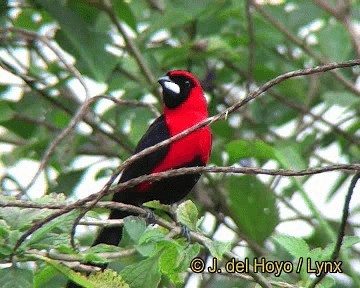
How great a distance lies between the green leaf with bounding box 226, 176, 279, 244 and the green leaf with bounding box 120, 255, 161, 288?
1.30 m

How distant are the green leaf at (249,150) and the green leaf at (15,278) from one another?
63.2 inches

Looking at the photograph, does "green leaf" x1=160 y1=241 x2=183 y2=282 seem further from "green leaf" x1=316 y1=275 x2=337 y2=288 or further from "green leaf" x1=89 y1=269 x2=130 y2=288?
"green leaf" x1=316 y1=275 x2=337 y2=288

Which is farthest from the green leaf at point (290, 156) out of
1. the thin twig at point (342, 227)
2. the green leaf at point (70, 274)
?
the green leaf at point (70, 274)

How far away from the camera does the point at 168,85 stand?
386cm

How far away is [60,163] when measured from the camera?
157 inches

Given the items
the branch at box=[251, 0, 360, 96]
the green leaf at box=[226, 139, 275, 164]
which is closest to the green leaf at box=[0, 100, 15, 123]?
the green leaf at box=[226, 139, 275, 164]

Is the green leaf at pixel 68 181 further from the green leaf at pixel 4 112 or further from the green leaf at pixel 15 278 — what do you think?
the green leaf at pixel 15 278

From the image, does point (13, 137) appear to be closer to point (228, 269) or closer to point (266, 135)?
point (266, 135)

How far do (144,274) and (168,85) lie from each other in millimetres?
1618

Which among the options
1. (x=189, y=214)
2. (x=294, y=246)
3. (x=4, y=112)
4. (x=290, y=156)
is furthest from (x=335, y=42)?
(x=189, y=214)

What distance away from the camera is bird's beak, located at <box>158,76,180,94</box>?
3.83 metres

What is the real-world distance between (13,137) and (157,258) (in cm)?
253

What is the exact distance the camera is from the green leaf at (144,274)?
7.66 feet

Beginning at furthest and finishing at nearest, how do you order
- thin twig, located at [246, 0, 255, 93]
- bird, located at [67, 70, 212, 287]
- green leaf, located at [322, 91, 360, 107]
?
1. green leaf, located at [322, 91, 360, 107]
2. thin twig, located at [246, 0, 255, 93]
3. bird, located at [67, 70, 212, 287]
